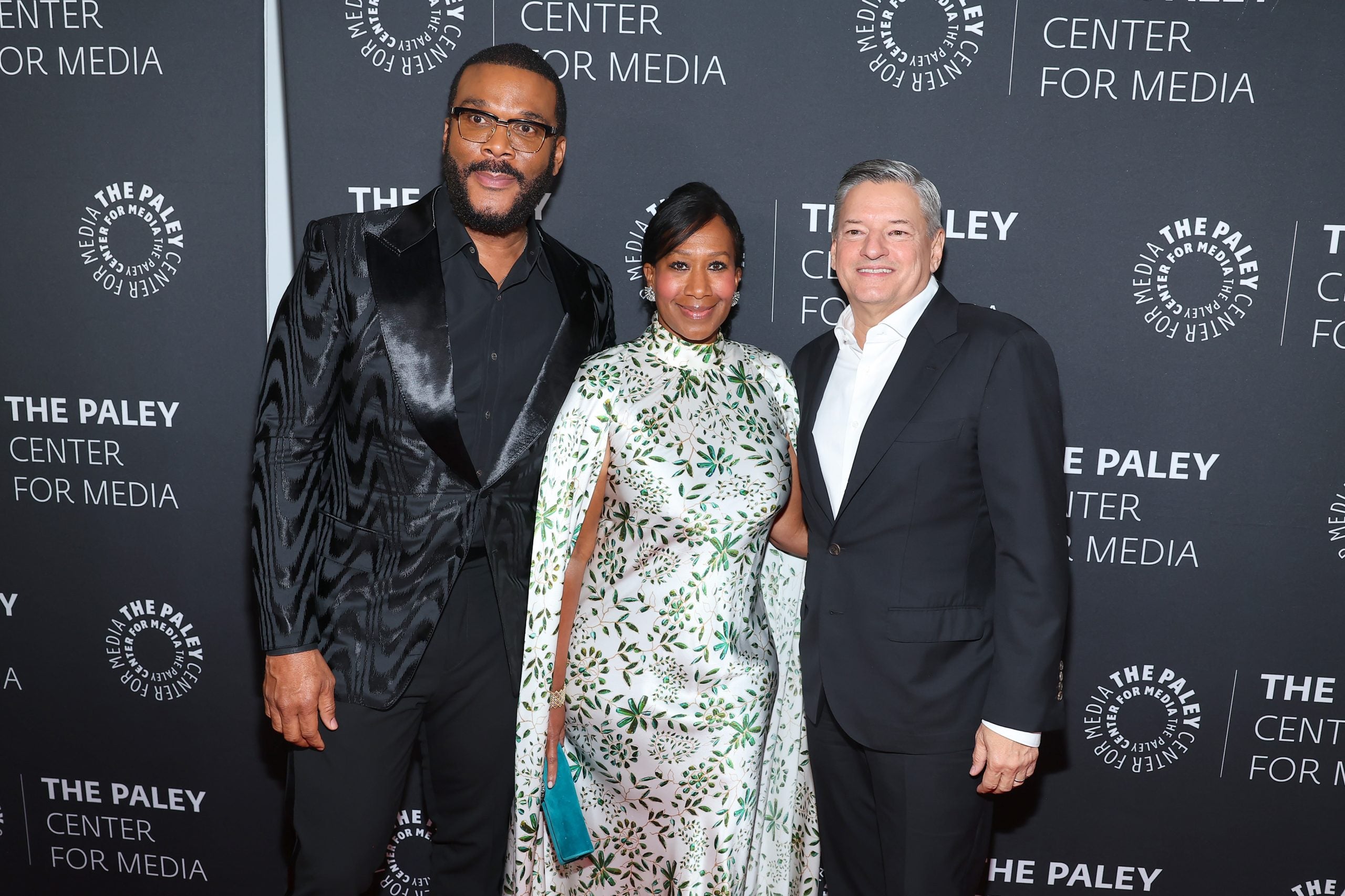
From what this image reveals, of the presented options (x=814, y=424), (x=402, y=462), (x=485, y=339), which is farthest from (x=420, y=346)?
(x=814, y=424)

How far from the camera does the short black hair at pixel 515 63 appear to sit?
2.05 meters

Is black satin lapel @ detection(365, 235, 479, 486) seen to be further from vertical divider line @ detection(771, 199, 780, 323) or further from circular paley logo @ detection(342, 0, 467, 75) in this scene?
vertical divider line @ detection(771, 199, 780, 323)

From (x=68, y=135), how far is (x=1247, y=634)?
361 cm

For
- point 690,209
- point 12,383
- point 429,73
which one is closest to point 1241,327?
point 690,209

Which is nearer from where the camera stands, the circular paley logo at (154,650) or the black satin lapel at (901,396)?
the black satin lapel at (901,396)

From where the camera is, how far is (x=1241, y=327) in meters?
2.54

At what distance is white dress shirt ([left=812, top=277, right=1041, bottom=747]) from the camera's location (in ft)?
6.51

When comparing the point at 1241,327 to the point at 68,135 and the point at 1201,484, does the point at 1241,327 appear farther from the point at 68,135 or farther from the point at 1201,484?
the point at 68,135

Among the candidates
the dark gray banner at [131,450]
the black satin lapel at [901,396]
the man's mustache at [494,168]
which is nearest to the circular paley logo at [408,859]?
the dark gray banner at [131,450]

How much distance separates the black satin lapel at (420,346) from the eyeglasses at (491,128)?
296 millimetres

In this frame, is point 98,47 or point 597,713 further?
point 98,47

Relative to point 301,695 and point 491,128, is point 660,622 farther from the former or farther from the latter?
point 491,128

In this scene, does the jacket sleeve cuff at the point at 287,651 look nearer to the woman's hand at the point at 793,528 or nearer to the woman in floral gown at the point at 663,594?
the woman in floral gown at the point at 663,594

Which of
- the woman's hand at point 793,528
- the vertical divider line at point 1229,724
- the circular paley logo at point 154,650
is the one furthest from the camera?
the circular paley logo at point 154,650
